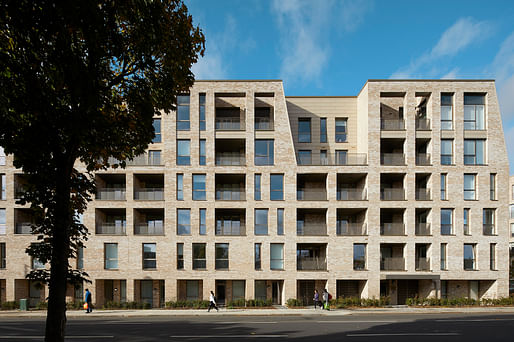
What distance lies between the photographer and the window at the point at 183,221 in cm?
2686

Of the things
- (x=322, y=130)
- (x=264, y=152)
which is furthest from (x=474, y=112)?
(x=264, y=152)

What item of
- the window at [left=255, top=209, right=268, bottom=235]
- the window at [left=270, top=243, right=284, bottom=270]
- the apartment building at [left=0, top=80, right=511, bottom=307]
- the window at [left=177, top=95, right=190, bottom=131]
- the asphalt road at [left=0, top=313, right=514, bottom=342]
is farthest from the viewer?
the window at [left=177, top=95, right=190, bottom=131]

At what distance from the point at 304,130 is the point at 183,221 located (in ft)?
44.8

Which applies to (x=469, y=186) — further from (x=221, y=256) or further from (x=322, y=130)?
(x=221, y=256)

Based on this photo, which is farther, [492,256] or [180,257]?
[492,256]

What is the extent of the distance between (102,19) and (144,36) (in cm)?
110

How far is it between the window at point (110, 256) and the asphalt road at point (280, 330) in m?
7.51

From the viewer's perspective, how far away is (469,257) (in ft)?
88.3

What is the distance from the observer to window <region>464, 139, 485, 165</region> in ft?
90.6

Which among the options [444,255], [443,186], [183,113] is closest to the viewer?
[444,255]

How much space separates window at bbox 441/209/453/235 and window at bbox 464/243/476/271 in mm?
1750

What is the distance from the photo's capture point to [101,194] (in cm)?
2698

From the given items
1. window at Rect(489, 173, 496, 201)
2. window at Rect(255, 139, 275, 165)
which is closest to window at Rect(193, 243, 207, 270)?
window at Rect(255, 139, 275, 165)

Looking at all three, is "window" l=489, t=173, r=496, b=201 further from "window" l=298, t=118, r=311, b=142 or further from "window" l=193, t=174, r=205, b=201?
"window" l=193, t=174, r=205, b=201
